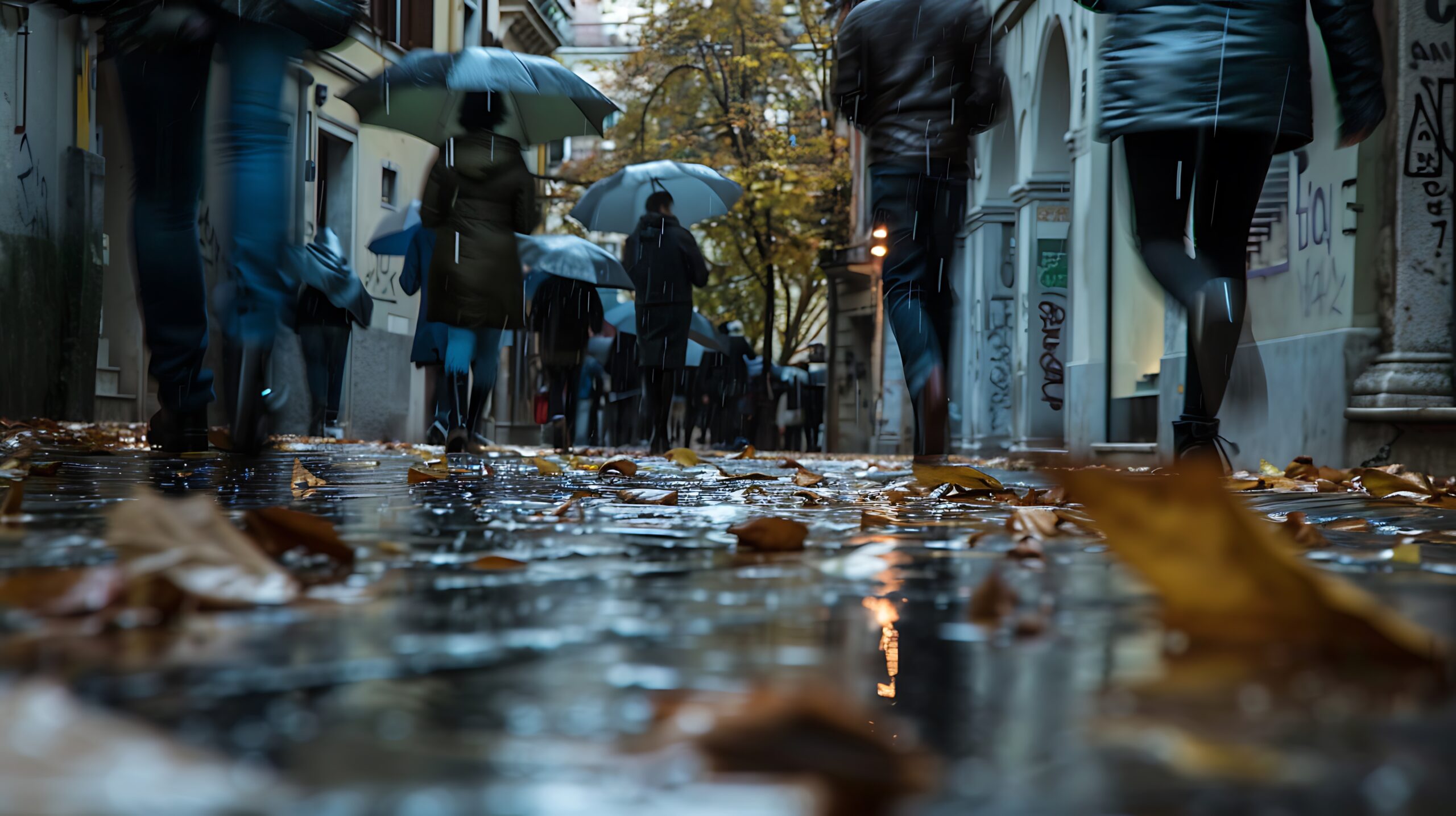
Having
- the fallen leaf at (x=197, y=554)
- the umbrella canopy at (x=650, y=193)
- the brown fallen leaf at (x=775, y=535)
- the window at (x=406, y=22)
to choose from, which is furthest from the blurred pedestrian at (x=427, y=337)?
the window at (x=406, y=22)

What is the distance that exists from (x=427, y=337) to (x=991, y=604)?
9.12m

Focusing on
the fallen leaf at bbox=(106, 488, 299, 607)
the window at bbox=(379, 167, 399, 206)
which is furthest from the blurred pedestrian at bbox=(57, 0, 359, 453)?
the window at bbox=(379, 167, 399, 206)

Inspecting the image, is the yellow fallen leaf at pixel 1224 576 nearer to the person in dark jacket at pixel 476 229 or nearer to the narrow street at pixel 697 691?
the narrow street at pixel 697 691

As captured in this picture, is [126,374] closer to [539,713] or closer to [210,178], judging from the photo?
[210,178]

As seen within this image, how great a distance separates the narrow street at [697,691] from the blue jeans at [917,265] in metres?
3.78

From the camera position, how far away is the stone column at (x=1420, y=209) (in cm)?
596

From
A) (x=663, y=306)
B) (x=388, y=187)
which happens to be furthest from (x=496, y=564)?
(x=388, y=187)

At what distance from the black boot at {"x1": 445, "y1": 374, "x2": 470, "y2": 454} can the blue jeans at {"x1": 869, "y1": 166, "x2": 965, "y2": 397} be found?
316cm

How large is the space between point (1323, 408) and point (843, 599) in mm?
5484

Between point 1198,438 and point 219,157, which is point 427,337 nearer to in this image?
point 219,157

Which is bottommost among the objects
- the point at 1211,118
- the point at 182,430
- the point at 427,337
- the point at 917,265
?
the point at 182,430

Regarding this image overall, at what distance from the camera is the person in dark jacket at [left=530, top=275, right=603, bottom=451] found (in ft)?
39.0

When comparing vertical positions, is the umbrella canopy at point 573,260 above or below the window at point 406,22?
below

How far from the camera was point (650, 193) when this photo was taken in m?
14.8
